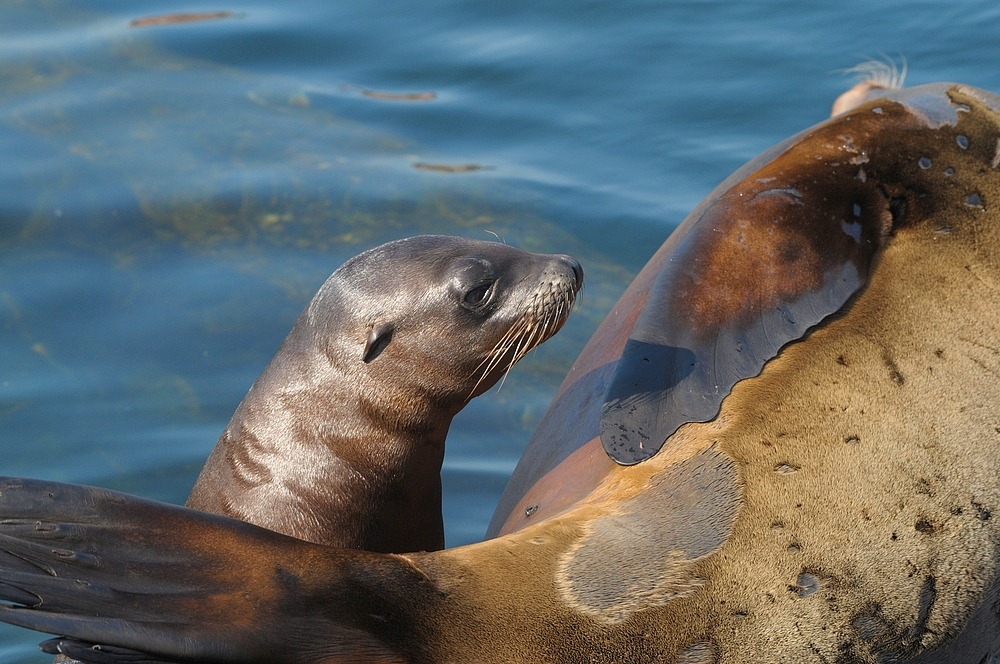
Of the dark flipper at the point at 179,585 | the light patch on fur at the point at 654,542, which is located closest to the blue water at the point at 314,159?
the light patch on fur at the point at 654,542

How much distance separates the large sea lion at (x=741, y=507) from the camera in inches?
95.8

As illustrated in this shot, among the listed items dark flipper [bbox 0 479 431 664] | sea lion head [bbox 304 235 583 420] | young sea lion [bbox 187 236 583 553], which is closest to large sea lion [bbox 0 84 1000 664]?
dark flipper [bbox 0 479 431 664]

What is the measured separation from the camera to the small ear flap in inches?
169

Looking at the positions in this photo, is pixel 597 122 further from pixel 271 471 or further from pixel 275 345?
pixel 271 471

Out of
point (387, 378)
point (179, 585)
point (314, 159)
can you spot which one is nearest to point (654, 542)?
point (179, 585)

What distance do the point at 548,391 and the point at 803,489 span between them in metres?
3.53

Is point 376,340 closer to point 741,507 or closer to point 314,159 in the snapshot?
point 741,507

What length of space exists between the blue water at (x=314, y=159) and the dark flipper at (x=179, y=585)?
2.58 metres

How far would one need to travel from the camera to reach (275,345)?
21.5 ft

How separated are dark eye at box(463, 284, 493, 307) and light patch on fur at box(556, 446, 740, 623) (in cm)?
158

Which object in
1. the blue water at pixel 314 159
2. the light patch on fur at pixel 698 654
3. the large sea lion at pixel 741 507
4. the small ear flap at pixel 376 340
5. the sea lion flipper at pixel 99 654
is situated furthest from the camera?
the blue water at pixel 314 159

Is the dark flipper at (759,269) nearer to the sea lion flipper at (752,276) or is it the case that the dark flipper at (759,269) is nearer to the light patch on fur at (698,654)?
Result: the sea lion flipper at (752,276)

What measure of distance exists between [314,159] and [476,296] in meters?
4.16

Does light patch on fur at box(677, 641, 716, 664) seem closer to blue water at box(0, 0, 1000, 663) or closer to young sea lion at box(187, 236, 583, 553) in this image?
young sea lion at box(187, 236, 583, 553)
